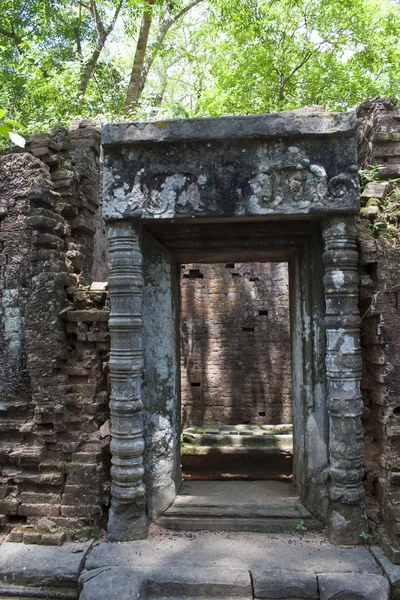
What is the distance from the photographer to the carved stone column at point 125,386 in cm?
356

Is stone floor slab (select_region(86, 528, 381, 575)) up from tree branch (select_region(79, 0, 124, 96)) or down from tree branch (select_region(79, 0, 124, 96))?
down

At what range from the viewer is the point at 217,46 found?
48.4 ft

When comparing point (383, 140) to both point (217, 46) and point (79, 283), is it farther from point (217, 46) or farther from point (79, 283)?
point (217, 46)

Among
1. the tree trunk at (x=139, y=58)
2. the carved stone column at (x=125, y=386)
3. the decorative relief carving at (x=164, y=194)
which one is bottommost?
the carved stone column at (x=125, y=386)

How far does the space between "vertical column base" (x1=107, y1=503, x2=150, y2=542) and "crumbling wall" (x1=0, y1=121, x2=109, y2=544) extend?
210 mm

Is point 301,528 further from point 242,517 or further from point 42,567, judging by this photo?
point 42,567

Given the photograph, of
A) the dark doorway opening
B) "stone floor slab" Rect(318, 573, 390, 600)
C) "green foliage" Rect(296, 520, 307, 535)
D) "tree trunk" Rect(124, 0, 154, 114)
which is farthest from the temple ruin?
"tree trunk" Rect(124, 0, 154, 114)

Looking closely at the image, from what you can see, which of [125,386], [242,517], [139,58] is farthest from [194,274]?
[242,517]

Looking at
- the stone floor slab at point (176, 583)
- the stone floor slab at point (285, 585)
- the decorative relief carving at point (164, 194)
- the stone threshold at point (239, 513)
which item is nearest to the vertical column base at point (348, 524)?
the stone threshold at point (239, 513)

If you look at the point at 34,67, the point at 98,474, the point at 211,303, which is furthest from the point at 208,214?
the point at 34,67

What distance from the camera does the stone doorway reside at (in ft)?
11.3

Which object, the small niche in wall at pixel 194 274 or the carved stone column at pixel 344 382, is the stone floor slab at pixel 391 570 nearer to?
the carved stone column at pixel 344 382

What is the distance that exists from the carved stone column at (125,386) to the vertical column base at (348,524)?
4.99ft

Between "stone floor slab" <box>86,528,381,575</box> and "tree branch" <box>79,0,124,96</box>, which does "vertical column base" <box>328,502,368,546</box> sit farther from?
"tree branch" <box>79,0,124,96</box>
